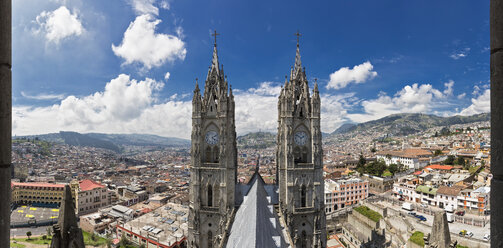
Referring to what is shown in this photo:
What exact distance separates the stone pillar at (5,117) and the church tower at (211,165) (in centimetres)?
1851

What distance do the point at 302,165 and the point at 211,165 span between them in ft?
27.3

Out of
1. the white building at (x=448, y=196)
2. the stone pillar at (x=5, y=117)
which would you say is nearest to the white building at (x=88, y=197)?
the stone pillar at (x=5, y=117)

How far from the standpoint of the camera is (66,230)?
4.44 m

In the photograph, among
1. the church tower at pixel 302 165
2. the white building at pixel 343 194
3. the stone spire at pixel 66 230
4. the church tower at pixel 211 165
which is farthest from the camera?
the white building at pixel 343 194

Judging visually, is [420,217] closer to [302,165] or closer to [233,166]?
[302,165]

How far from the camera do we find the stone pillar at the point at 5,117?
273 centimetres

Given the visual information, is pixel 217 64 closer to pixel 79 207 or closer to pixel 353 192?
pixel 353 192

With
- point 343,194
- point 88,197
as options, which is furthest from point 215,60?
point 88,197

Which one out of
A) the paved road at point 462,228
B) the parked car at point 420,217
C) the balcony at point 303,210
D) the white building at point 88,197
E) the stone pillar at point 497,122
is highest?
the stone pillar at point 497,122

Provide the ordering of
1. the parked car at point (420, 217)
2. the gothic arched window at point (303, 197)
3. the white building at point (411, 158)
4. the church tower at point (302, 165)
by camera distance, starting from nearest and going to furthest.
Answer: the church tower at point (302, 165)
the gothic arched window at point (303, 197)
the parked car at point (420, 217)
the white building at point (411, 158)

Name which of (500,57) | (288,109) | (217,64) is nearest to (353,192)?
(288,109)

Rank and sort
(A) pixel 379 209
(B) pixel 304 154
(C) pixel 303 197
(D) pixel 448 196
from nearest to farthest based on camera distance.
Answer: (C) pixel 303 197
(B) pixel 304 154
(D) pixel 448 196
(A) pixel 379 209

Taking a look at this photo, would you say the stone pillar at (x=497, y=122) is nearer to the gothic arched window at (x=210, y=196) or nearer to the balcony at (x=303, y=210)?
the balcony at (x=303, y=210)

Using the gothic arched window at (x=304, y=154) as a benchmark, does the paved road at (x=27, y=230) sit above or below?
below
